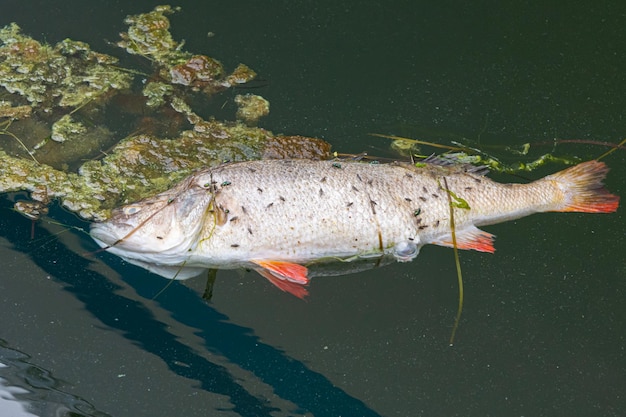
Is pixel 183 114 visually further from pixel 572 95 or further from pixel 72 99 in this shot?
pixel 572 95

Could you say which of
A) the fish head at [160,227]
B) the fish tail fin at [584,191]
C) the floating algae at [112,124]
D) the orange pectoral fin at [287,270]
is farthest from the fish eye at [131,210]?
the fish tail fin at [584,191]

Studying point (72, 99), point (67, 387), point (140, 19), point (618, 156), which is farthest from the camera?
point (140, 19)

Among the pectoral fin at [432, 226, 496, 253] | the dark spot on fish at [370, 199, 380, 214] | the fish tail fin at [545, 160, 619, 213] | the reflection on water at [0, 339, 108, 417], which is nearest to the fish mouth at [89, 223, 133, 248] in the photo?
the reflection on water at [0, 339, 108, 417]

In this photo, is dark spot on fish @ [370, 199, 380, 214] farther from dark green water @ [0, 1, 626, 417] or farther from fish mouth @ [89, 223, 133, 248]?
fish mouth @ [89, 223, 133, 248]

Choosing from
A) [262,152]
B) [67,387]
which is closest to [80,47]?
[262,152]

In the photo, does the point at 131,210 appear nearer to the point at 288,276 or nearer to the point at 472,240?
the point at 288,276
